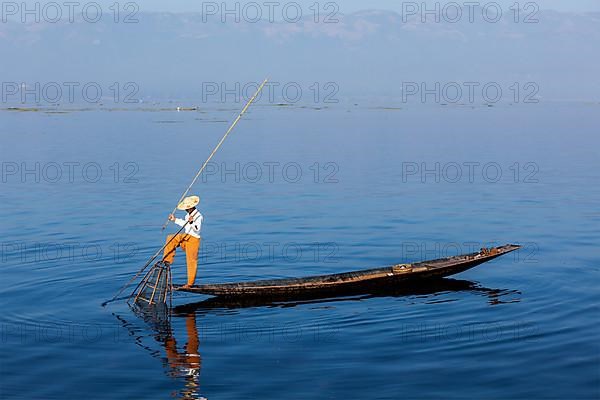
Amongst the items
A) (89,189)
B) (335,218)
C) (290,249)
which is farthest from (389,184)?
(290,249)

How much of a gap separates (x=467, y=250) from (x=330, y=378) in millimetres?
13971

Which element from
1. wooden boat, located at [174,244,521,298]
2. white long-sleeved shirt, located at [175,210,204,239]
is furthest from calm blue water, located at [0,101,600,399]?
white long-sleeved shirt, located at [175,210,204,239]

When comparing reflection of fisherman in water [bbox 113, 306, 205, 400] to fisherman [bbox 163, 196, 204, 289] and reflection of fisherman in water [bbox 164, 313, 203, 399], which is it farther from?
fisherman [bbox 163, 196, 204, 289]

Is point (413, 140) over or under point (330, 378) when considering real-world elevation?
over

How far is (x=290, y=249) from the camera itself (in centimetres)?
2931

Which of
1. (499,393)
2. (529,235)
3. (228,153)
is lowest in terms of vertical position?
(499,393)

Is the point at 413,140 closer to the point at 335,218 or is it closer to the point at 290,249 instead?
the point at 335,218

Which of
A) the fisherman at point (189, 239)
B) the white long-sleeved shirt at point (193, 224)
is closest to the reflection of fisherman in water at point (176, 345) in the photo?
the fisherman at point (189, 239)

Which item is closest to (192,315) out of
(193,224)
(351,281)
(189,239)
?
(189,239)

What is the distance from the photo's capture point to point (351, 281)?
23.0 metres

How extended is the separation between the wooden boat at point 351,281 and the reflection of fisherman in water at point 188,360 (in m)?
1.89

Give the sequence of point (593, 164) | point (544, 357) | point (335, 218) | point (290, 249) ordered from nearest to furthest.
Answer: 1. point (544, 357)
2. point (290, 249)
3. point (335, 218)
4. point (593, 164)

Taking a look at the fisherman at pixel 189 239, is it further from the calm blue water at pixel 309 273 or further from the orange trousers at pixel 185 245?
the calm blue water at pixel 309 273

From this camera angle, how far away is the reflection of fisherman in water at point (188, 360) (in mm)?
16281
